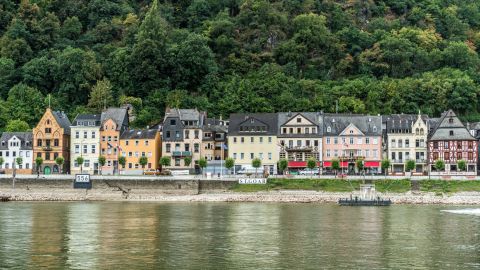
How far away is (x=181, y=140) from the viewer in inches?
3435

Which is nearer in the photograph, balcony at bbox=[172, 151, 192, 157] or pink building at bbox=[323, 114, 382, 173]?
pink building at bbox=[323, 114, 382, 173]

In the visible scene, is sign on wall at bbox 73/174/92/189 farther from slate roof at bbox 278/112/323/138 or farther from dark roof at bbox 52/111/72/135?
slate roof at bbox 278/112/323/138

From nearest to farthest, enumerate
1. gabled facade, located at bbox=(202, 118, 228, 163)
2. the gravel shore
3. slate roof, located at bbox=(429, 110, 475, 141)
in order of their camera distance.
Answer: the gravel shore, slate roof, located at bbox=(429, 110, 475, 141), gabled facade, located at bbox=(202, 118, 228, 163)

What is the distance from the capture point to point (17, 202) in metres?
71.1

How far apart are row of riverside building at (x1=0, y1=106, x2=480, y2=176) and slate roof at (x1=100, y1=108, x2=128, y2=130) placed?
0.46 ft

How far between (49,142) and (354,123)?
115 feet

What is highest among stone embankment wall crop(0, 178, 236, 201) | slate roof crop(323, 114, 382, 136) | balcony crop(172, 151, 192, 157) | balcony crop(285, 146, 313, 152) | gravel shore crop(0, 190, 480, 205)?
slate roof crop(323, 114, 382, 136)

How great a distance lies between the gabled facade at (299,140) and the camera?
86375 millimetres

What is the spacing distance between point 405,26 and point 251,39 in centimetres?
2810

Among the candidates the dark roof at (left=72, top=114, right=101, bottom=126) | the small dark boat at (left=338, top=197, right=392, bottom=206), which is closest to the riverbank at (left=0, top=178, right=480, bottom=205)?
the small dark boat at (left=338, top=197, right=392, bottom=206)

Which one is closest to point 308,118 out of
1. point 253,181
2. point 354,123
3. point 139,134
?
point 354,123

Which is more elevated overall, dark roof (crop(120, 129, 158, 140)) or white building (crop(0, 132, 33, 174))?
dark roof (crop(120, 129, 158, 140))

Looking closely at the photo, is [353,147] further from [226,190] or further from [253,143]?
[226,190]

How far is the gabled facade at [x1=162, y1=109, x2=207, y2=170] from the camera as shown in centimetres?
8719
